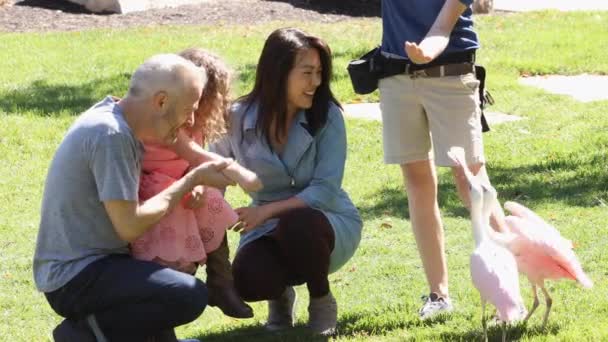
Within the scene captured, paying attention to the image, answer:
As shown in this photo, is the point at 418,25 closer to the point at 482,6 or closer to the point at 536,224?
the point at 536,224

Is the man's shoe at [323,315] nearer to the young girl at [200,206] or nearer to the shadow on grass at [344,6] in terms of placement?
the young girl at [200,206]

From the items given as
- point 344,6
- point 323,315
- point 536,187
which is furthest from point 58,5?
point 323,315

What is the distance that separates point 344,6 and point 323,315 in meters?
9.97

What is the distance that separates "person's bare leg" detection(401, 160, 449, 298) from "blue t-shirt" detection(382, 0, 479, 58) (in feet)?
1.72

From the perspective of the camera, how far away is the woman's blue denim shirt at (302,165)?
4.86 meters

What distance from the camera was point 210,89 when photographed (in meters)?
4.61

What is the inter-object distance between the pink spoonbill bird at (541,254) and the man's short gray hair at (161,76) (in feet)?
4.65

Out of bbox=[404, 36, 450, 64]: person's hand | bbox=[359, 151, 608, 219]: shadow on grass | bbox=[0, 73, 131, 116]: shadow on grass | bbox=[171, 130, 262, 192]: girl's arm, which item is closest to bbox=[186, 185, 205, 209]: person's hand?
bbox=[171, 130, 262, 192]: girl's arm

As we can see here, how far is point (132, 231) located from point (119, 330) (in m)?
0.42

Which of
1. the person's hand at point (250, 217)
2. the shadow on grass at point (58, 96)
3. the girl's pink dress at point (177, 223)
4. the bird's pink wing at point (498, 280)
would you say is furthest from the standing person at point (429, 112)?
the shadow on grass at point (58, 96)

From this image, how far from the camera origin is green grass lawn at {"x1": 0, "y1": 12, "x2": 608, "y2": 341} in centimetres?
506

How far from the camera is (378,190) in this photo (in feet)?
24.9

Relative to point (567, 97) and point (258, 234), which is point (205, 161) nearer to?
point (258, 234)

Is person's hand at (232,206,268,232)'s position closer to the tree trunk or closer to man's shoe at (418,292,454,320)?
man's shoe at (418,292,454,320)
